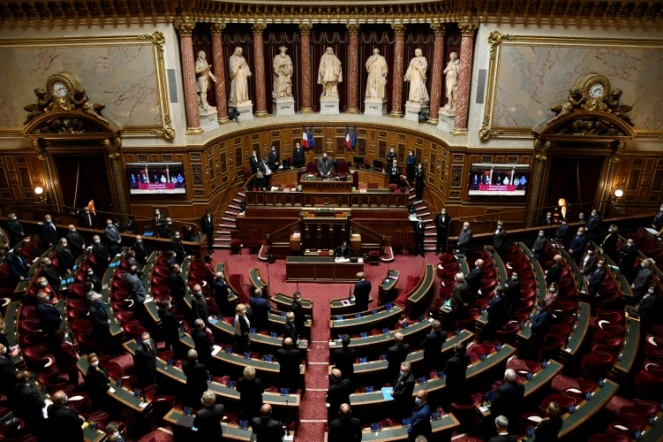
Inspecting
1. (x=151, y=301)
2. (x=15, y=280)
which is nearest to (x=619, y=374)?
(x=151, y=301)

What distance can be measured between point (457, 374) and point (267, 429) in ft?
11.4

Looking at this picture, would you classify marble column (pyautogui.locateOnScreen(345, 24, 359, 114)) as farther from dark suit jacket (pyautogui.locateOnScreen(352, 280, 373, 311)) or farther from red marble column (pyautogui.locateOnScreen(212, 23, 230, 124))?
dark suit jacket (pyautogui.locateOnScreen(352, 280, 373, 311))

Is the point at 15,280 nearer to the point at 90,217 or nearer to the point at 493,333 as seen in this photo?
the point at 90,217

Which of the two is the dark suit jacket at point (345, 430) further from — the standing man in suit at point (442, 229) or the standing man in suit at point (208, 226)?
the standing man in suit at point (208, 226)

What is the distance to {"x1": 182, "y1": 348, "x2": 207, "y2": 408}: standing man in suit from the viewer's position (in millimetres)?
8867

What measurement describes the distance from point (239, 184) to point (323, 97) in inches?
217

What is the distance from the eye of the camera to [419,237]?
690 inches

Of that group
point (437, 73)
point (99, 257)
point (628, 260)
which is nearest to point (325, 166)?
point (437, 73)

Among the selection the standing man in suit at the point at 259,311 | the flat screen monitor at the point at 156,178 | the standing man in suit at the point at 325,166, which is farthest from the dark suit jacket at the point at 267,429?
the standing man in suit at the point at 325,166

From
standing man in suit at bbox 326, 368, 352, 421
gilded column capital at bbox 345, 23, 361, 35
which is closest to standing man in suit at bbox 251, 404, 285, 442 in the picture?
standing man in suit at bbox 326, 368, 352, 421

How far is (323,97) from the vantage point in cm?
2305

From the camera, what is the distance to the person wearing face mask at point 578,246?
14.3 meters

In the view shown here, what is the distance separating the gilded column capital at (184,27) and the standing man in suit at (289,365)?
12.4 meters

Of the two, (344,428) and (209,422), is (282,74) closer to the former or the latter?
(209,422)
